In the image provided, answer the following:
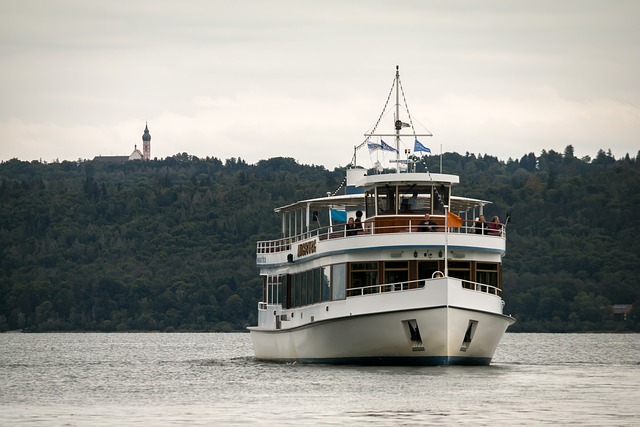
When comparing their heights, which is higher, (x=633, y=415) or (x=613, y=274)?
(x=613, y=274)

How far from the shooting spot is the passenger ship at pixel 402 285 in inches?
2064

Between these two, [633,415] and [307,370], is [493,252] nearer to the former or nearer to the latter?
[307,370]

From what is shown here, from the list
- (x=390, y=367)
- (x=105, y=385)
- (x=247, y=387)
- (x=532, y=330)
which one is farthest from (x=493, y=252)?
(x=532, y=330)

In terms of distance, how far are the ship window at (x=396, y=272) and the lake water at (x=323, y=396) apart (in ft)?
→ 10.3

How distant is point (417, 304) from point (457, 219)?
3.86m

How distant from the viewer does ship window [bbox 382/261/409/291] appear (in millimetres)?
54188

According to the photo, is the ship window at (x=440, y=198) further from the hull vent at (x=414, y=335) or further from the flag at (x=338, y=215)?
the hull vent at (x=414, y=335)

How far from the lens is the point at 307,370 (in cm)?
5534

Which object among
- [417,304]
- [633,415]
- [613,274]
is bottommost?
[633,415]

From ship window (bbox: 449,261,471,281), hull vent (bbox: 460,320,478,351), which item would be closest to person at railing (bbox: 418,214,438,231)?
ship window (bbox: 449,261,471,281)

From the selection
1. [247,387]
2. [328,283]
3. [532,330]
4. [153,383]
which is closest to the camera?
[247,387]

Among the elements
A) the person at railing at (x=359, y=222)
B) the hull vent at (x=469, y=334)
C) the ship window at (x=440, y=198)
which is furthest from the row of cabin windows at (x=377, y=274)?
the ship window at (x=440, y=198)

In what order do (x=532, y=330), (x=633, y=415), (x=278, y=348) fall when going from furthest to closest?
(x=532, y=330), (x=278, y=348), (x=633, y=415)

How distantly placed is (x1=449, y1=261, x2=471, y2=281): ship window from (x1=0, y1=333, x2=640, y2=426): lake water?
3473 mm
